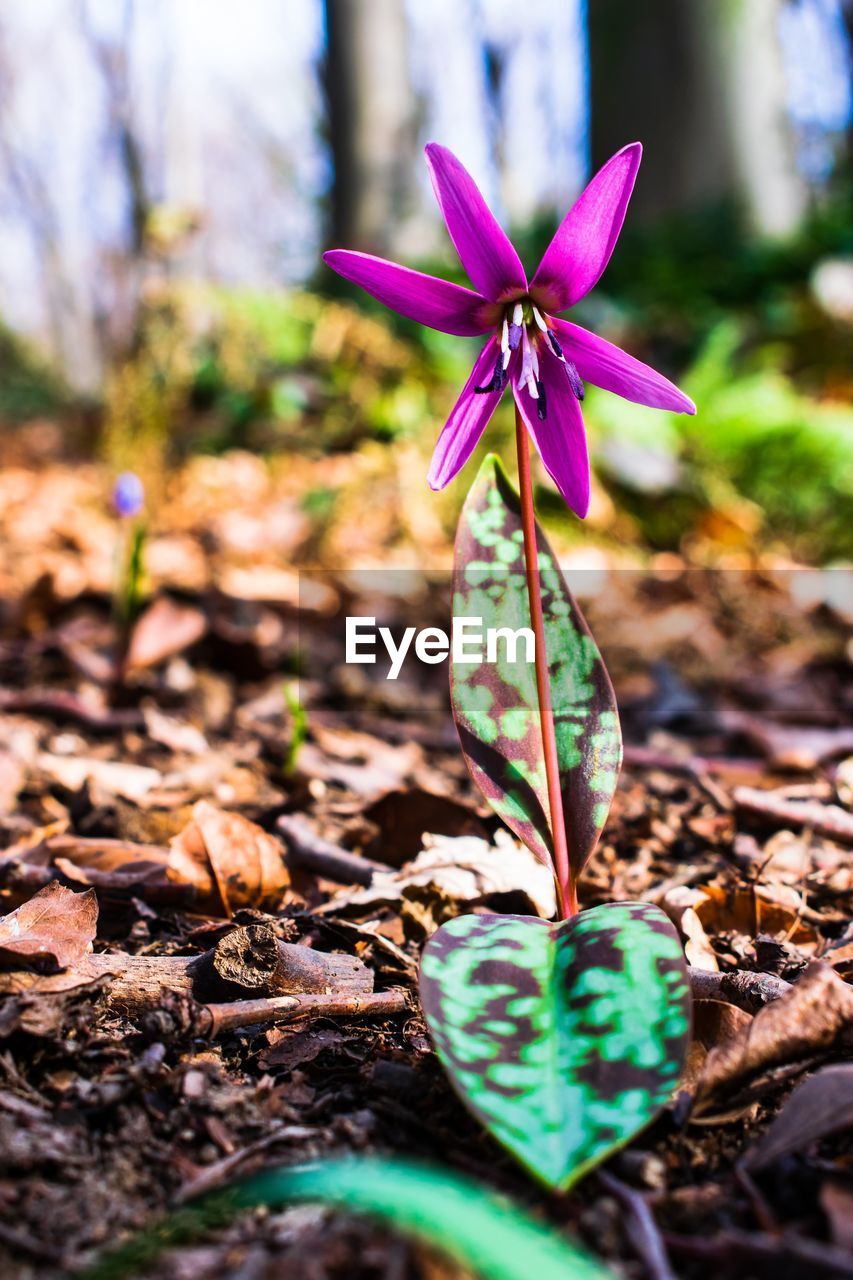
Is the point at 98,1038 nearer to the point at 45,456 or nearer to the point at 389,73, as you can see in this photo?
the point at 45,456

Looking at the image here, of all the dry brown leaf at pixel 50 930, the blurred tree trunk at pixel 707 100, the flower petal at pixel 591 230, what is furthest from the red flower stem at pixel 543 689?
the blurred tree trunk at pixel 707 100

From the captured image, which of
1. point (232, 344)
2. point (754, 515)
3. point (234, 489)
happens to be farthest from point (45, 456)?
point (754, 515)

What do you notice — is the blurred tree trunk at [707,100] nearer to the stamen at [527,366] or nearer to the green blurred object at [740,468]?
the green blurred object at [740,468]

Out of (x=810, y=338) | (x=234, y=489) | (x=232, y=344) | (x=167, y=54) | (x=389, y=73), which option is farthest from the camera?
(x=167, y=54)

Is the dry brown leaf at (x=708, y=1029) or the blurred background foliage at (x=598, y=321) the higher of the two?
the blurred background foliage at (x=598, y=321)

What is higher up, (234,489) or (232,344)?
(232,344)

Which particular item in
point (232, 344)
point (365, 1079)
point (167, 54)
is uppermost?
point (167, 54)

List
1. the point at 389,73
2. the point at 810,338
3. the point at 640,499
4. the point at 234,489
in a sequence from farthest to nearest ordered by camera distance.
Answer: the point at 389,73, the point at 810,338, the point at 234,489, the point at 640,499
